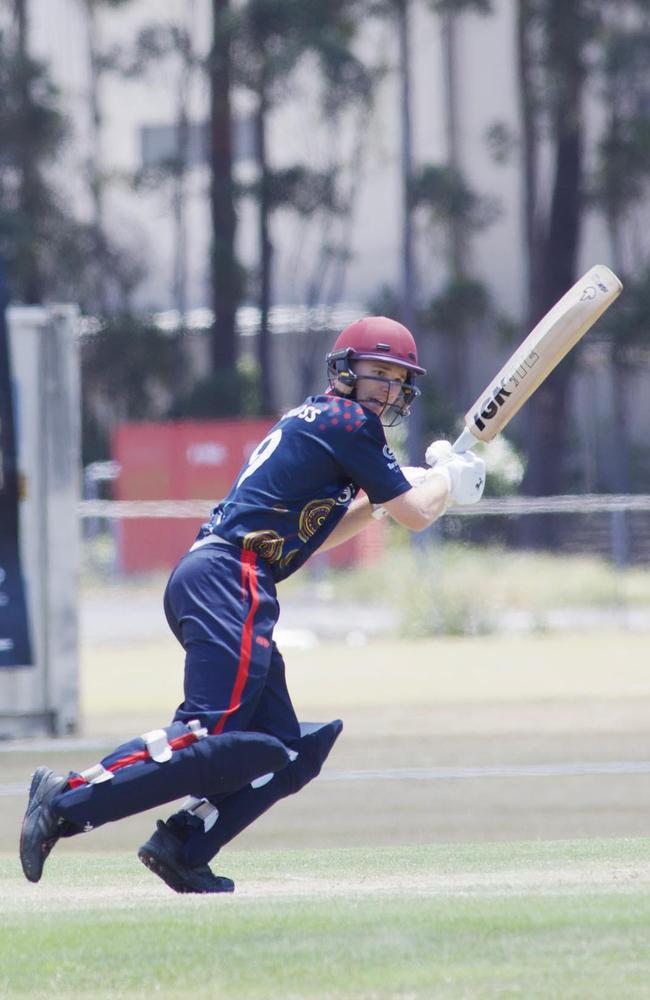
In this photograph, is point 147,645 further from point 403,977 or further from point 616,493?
point 403,977

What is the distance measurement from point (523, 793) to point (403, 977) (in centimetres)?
568

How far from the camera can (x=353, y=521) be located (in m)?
6.77

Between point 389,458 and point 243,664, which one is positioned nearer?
point 243,664

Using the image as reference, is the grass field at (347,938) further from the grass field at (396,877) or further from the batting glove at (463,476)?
the batting glove at (463,476)

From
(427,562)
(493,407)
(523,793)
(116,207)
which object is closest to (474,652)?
(427,562)

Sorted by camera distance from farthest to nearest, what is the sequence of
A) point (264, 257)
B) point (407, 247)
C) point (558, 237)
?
1. point (264, 257)
2. point (558, 237)
3. point (407, 247)

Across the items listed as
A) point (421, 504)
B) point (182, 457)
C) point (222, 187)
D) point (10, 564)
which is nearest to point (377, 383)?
point (421, 504)

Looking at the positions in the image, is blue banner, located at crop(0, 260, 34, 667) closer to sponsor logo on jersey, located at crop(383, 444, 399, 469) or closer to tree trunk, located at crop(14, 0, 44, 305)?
sponsor logo on jersey, located at crop(383, 444, 399, 469)

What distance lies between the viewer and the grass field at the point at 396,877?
496 centimetres

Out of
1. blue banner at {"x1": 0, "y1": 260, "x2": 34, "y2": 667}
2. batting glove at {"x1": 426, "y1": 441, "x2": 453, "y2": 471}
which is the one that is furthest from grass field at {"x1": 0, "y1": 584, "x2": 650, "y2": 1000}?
batting glove at {"x1": 426, "y1": 441, "x2": 453, "y2": 471}

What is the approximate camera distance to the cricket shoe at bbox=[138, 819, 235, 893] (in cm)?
636

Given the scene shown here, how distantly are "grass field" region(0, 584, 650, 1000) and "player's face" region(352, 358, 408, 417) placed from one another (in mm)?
1529

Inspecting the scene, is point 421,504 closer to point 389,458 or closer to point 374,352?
point 389,458

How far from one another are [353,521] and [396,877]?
1.20 m
